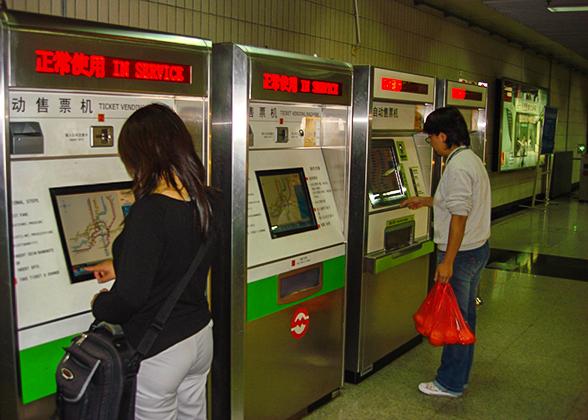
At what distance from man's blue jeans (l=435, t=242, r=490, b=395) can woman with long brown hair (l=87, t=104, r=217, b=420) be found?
174cm

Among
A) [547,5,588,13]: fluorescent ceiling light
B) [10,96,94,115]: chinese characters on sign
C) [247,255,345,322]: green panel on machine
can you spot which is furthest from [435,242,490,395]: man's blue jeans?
[547,5,588,13]: fluorescent ceiling light

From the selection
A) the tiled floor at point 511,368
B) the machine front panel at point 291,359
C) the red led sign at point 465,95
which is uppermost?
the red led sign at point 465,95

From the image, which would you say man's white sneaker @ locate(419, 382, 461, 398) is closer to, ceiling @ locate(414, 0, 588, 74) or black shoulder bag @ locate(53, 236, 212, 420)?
black shoulder bag @ locate(53, 236, 212, 420)

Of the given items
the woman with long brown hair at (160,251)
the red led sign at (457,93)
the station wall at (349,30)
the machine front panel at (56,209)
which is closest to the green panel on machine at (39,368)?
the machine front panel at (56,209)

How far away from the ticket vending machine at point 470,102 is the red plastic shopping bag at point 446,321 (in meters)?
1.46

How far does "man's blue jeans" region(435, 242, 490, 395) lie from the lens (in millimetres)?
3061

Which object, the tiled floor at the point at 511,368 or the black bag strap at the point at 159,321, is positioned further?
the tiled floor at the point at 511,368

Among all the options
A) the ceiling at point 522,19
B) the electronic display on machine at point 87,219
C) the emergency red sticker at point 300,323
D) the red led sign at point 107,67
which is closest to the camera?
the red led sign at point 107,67

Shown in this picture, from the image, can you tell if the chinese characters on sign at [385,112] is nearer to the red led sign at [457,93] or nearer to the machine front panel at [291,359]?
the red led sign at [457,93]

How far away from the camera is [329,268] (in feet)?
9.69

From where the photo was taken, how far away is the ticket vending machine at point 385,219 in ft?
10.4

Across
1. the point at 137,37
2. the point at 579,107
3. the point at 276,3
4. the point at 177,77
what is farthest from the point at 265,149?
the point at 579,107

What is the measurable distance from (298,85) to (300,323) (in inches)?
44.9

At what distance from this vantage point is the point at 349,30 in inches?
200
